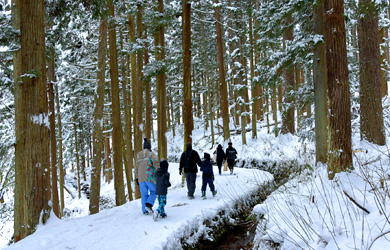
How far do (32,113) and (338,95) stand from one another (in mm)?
7009

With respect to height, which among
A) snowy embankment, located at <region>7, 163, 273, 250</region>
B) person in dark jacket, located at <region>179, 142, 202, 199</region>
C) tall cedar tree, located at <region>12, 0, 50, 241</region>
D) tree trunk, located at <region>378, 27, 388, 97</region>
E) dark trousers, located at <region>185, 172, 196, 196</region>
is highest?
tree trunk, located at <region>378, 27, 388, 97</region>

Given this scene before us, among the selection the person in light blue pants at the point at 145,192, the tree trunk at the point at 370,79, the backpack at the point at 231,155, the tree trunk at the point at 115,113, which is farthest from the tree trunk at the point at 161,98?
the tree trunk at the point at 370,79

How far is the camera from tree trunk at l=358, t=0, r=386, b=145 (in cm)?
923

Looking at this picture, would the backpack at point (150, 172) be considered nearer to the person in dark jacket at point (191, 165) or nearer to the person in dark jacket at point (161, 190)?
the person in dark jacket at point (161, 190)

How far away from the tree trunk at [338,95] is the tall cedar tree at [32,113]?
21.8 ft

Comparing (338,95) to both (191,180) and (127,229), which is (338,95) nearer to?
(191,180)

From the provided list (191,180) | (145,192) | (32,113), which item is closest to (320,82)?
(191,180)

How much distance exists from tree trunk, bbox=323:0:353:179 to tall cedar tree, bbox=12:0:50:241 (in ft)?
21.8

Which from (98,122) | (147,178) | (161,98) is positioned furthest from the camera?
→ (161,98)

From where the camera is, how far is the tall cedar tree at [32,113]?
5.62 m

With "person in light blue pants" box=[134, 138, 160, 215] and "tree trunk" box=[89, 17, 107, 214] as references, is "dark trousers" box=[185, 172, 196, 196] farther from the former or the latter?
"tree trunk" box=[89, 17, 107, 214]

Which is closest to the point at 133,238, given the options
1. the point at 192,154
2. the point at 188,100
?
the point at 192,154

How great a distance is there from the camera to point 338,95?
589 centimetres

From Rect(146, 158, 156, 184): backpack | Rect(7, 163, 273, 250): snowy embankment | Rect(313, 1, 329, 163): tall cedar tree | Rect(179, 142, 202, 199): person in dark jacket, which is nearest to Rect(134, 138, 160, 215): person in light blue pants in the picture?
Rect(146, 158, 156, 184): backpack
